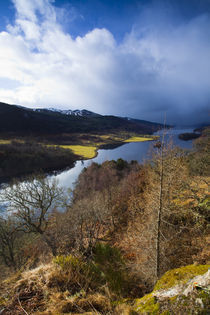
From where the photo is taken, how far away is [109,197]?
19.5 meters

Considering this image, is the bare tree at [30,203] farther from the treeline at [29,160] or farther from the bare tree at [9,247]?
the treeline at [29,160]

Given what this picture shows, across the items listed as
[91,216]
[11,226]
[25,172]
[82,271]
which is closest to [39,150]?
[25,172]

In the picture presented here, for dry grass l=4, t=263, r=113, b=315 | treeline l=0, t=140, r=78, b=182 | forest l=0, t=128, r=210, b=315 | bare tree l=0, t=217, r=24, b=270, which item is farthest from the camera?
treeline l=0, t=140, r=78, b=182

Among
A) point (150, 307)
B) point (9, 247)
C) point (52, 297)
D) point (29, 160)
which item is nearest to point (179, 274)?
point (150, 307)

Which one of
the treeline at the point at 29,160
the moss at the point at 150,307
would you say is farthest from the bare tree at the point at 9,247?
the treeline at the point at 29,160

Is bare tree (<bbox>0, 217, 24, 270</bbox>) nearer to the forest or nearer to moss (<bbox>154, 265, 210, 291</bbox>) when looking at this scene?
the forest

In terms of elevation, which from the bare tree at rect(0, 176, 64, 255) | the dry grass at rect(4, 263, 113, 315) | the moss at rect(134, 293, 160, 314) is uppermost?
the moss at rect(134, 293, 160, 314)

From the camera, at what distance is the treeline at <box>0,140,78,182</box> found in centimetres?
5016

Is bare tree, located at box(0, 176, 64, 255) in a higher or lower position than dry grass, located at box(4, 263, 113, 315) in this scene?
lower

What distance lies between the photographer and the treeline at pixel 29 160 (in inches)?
1975

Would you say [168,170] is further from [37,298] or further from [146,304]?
[37,298]

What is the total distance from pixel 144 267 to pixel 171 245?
1.86 m

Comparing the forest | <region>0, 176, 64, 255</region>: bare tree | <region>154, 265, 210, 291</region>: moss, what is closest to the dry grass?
the forest

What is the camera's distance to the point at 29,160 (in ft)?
187
